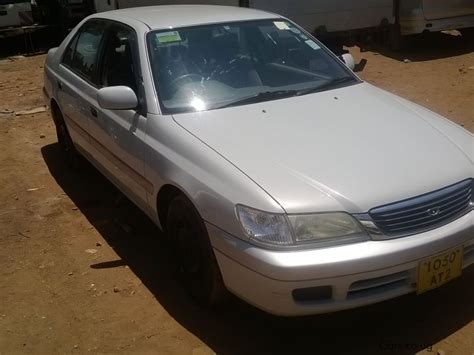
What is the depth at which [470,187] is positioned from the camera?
2998 millimetres

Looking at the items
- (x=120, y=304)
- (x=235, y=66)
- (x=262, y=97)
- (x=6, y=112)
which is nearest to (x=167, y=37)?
(x=235, y=66)

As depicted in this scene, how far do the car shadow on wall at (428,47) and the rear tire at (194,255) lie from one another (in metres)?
7.57

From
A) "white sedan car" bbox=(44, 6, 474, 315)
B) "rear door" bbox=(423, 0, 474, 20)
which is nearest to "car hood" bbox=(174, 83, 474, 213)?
"white sedan car" bbox=(44, 6, 474, 315)

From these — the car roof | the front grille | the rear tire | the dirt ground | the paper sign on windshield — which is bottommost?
the dirt ground

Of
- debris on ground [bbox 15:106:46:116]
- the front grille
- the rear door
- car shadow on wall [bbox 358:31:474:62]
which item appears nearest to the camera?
the front grille

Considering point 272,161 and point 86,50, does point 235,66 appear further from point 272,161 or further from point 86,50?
point 86,50

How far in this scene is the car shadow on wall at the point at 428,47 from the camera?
9992 millimetres

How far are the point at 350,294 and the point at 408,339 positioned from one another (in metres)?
0.51

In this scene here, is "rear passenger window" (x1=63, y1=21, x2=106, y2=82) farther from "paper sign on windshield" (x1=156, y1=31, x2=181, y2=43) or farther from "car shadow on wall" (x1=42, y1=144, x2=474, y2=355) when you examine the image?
"car shadow on wall" (x1=42, y1=144, x2=474, y2=355)

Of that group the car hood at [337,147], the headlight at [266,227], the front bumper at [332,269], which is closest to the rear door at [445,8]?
the car hood at [337,147]

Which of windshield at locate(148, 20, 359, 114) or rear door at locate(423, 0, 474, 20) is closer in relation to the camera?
windshield at locate(148, 20, 359, 114)

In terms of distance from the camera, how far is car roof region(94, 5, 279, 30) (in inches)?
156

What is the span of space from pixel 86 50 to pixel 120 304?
226 cm

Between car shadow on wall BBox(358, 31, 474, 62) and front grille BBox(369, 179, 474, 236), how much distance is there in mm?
7377
